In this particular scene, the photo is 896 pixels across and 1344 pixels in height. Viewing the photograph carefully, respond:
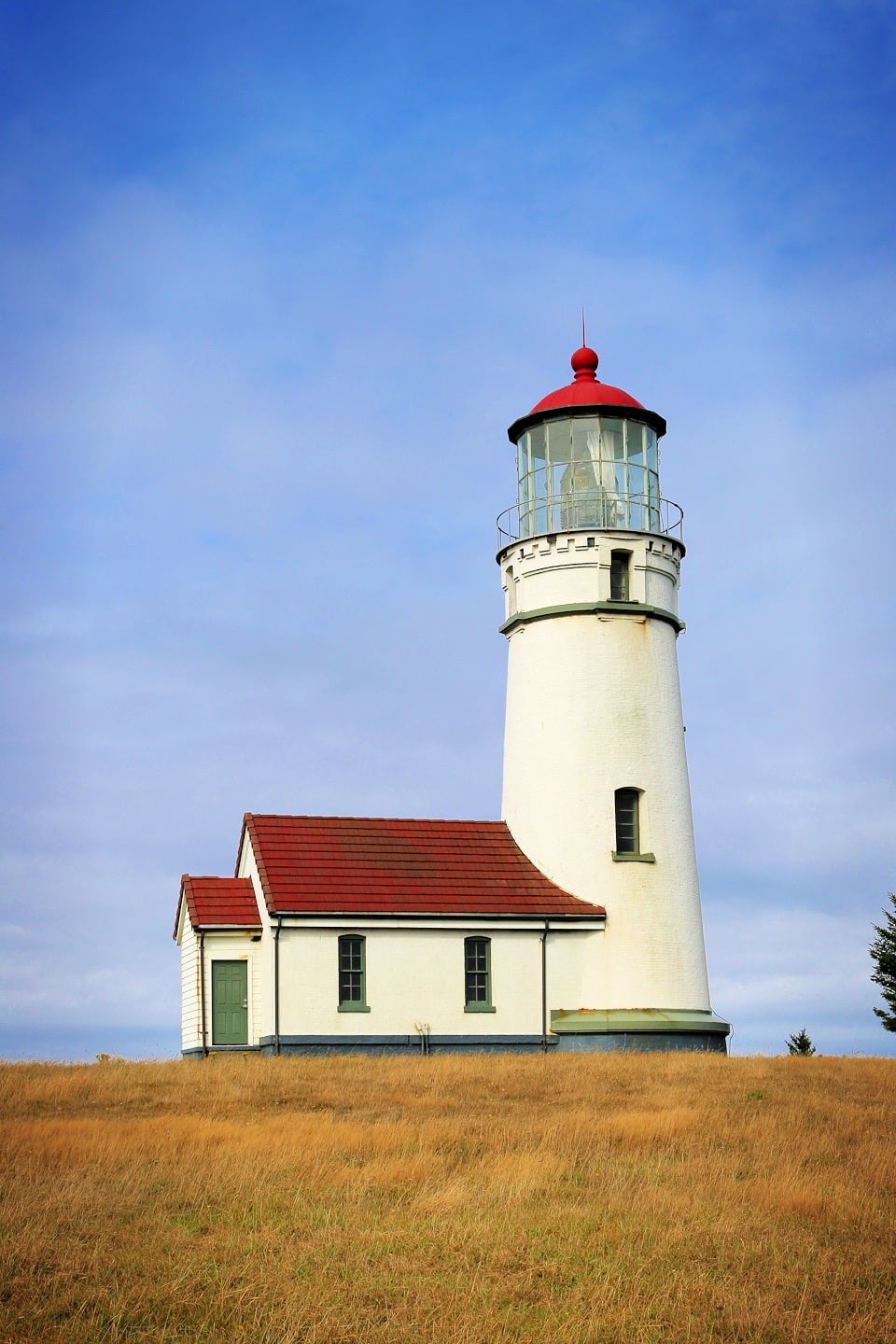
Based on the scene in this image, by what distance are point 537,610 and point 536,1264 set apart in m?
21.3

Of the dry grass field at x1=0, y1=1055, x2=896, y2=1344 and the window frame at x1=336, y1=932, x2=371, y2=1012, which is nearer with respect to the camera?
the dry grass field at x1=0, y1=1055, x2=896, y2=1344

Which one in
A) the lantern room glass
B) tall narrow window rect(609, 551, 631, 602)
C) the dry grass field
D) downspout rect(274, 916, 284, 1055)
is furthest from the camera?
the lantern room glass

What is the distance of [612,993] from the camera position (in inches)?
1187

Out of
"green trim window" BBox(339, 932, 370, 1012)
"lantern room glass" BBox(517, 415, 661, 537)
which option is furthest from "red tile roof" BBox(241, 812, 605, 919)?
"lantern room glass" BBox(517, 415, 661, 537)

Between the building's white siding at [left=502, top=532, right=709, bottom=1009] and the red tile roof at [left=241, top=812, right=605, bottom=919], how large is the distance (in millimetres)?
625

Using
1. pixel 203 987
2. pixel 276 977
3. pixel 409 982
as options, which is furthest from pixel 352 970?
pixel 203 987

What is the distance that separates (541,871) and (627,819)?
202 centimetres

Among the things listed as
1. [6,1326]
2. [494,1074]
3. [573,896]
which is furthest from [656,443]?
[6,1326]

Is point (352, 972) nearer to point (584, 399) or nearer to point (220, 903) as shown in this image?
point (220, 903)

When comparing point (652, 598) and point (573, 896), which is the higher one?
point (652, 598)

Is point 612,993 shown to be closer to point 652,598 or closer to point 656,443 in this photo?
point 652,598

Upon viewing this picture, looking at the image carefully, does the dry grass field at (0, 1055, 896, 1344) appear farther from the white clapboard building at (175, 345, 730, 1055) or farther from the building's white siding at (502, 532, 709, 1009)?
the building's white siding at (502, 532, 709, 1009)

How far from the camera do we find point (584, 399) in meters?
32.4

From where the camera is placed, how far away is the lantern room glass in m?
32.2
